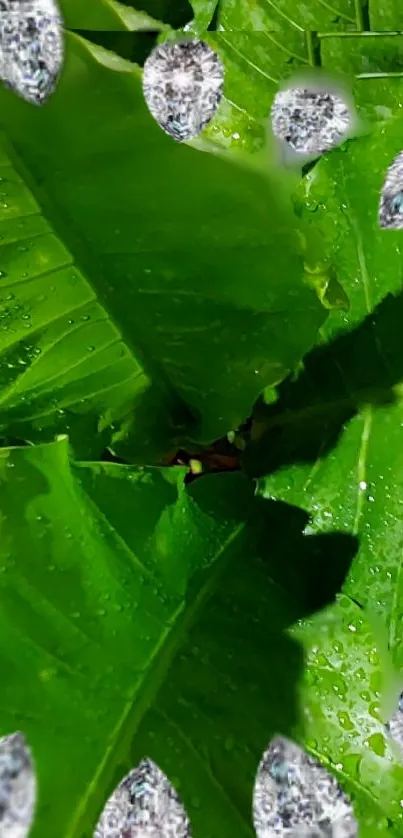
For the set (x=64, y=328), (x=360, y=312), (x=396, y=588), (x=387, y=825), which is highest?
(x=64, y=328)

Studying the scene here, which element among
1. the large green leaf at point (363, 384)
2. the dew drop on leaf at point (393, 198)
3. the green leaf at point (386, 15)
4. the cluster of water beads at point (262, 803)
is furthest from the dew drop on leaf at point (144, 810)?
the green leaf at point (386, 15)

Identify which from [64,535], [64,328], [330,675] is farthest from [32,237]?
[330,675]

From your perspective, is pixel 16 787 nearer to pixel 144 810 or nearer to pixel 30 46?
pixel 144 810

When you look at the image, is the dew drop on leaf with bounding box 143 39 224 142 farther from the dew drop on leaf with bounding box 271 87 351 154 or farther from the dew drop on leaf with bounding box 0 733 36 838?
the dew drop on leaf with bounding box 0 733 36 838

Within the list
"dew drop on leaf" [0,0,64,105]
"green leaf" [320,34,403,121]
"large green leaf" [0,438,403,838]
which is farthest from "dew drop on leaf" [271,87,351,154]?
"large green leaf" [0,438,403,838]

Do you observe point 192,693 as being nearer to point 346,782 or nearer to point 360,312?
point 346,782

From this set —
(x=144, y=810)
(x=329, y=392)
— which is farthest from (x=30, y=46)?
(x=144, y=810)
